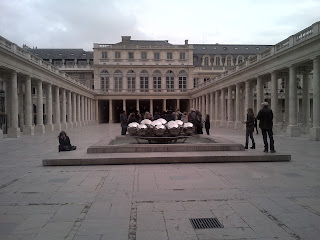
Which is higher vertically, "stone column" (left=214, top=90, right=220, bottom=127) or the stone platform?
"stone column" (left=214, top=90, right=220, bottom=127)

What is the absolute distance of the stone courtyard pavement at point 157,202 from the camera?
4.24 metres

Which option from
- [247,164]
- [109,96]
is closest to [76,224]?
[247,164]

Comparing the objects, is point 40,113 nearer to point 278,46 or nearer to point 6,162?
point 6,162

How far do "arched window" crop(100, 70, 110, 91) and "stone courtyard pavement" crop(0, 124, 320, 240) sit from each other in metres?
58.3

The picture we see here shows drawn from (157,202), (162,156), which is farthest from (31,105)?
(157,202)

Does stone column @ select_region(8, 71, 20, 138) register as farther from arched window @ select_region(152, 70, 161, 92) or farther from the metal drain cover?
arched window @ select_region(152, 70, 161, 92)

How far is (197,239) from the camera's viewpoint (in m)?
3.99

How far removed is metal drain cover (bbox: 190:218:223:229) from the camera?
4430 mm

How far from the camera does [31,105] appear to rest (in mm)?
29781

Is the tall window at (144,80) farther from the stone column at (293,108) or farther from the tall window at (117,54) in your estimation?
the stone column at (293,108)

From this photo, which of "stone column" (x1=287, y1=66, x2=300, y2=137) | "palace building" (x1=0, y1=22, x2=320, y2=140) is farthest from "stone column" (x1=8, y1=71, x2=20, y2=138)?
"stone column" (x1=287, y1=66, x2=300, y2=137)

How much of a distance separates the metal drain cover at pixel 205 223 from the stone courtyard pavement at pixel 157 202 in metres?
0.10

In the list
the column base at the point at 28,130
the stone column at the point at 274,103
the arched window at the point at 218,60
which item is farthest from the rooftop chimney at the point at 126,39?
the stone column at the point at 274,103

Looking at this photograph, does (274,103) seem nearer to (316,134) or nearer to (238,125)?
(316,134)
